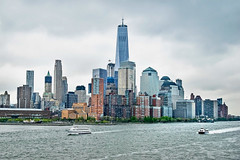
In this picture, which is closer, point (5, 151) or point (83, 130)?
point (5, 151)

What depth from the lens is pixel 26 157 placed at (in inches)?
3393

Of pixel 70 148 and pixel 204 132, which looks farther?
pixel 204 132

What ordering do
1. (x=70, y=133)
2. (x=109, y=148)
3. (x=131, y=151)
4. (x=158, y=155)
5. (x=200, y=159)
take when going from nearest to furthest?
(x=200, y=159) → (x=158, y=155) → (x=131, y=151) → (x=109, y=148) → (x=70, y=133)

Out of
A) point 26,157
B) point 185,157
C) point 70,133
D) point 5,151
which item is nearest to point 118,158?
point 185,157

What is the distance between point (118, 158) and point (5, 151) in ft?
115

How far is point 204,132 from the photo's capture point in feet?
559

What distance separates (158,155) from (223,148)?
26164mm

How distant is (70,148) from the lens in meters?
105

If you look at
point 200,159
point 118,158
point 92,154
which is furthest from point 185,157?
point 92,154

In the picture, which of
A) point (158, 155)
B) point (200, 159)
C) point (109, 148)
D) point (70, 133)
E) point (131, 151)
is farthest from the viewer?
point (70, 133)

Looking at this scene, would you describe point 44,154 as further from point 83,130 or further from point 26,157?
point 83,130

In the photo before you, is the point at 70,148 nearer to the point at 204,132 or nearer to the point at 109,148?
the point at 109,148

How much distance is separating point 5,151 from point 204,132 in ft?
340

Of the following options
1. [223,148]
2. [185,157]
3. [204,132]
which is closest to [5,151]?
[185,157]
